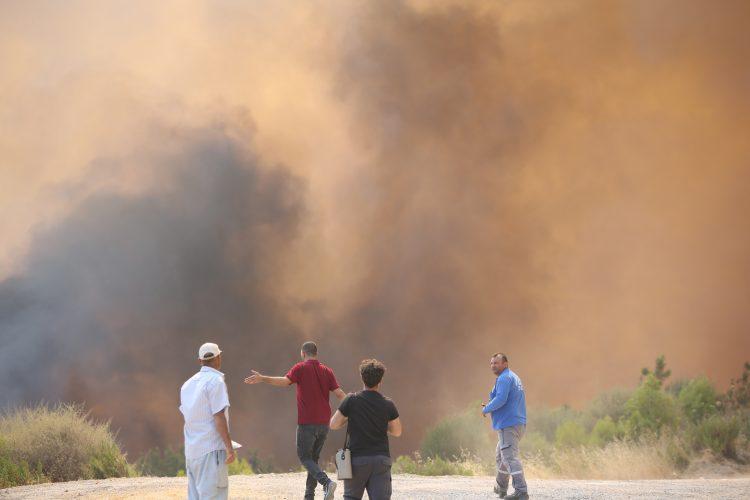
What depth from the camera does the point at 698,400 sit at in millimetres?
28000

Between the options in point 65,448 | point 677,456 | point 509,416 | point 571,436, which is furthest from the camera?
point 571,436

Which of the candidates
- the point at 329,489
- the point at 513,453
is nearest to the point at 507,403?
the point at 513,453

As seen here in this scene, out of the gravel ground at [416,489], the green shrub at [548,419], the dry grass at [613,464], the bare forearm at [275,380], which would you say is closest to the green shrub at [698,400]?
the green shrub at [548,419]

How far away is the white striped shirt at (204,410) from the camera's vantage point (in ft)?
26.3

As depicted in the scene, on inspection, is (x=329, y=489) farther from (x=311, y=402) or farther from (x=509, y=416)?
(x=509, y=416)

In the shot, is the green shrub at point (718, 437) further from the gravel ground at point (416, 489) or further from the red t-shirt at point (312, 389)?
the red t-shirt at point (312, 389)

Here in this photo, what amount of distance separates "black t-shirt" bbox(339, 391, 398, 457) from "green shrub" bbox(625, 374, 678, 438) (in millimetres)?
17791

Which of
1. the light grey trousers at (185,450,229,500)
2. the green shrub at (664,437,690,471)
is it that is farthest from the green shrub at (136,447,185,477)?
the light grey trousers at (185,450,229,500)

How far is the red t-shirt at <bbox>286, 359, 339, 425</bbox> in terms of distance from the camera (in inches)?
454

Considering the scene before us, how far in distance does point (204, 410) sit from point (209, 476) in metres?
0.59

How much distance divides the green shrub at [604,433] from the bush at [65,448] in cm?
1246

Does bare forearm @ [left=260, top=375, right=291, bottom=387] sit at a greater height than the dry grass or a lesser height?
greater

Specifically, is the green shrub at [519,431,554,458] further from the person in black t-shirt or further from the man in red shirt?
the person in black t-shirt

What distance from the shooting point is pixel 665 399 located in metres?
25.1
